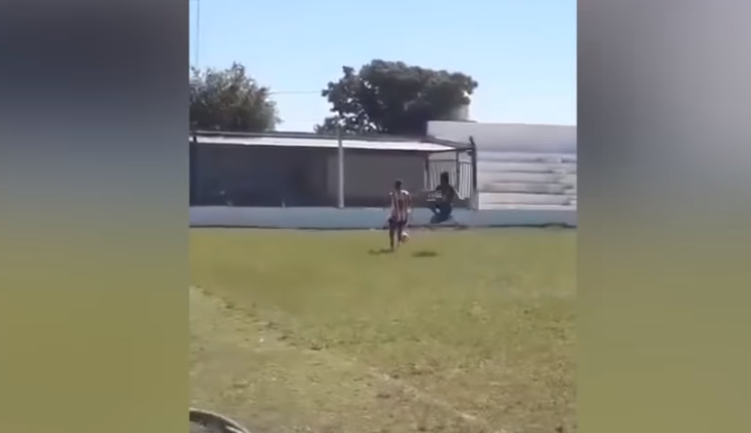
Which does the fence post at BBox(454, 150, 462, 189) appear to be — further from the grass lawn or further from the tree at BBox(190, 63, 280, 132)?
the tree at BBox(190, 63, 280, 132)

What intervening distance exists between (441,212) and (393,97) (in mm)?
247

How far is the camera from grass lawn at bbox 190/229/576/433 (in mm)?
1558

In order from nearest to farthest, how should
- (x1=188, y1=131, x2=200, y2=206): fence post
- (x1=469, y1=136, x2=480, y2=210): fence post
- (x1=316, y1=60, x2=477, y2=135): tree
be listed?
1. (x1=188, y1=131, x2=200, y2=206): fence post
2. (x1=316, y1=60, x2=477, y2=135): tree
3. (x1=469, y1=136, x2=480, y2=210): fence post

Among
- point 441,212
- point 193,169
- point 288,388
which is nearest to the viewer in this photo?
point 193,169

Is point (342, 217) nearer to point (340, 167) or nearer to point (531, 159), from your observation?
point (340, 167)

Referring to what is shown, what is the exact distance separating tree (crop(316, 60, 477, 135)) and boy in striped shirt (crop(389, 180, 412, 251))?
113 mm

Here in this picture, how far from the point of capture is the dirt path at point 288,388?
1525 mm

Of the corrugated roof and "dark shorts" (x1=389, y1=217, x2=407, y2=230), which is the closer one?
the corrugated roof

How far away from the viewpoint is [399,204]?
5.46 feet

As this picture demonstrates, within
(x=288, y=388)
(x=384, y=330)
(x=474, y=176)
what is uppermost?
(x=474, y=176)

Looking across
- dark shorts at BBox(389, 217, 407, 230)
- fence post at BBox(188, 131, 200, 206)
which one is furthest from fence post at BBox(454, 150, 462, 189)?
fence post at BBox(188, 131, 200, 206)

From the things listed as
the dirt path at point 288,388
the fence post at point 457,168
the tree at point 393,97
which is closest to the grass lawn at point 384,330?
the dirt path at point 288,388

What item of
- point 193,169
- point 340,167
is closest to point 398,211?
point 340,167
